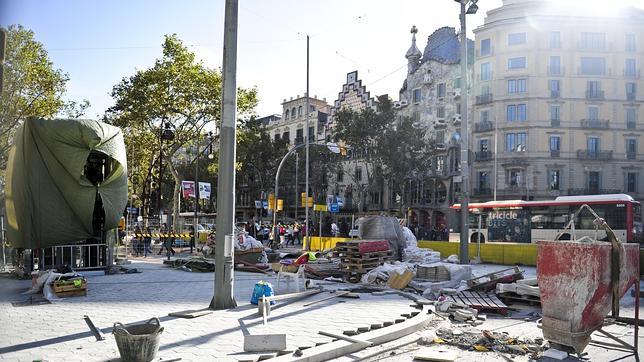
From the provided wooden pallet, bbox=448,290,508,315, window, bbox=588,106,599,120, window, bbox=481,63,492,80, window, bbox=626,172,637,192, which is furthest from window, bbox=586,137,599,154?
wooden pallet, bbox=448,290,508,315

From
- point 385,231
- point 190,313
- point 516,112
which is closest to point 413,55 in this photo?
point 516,112

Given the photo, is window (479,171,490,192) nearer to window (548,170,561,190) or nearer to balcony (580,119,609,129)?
window (548,170,561,190)

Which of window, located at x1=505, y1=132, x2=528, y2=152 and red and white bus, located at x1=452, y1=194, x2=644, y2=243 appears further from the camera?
window, located at x1=505, y1=132, x2=528, y2=152

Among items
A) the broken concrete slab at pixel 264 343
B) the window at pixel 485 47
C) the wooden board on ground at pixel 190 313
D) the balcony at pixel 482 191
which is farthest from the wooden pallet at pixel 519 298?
the window at pixel 485 47

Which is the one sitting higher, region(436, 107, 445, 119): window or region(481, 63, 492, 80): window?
region(481, 63, 492, 80): window

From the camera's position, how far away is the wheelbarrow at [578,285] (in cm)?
614

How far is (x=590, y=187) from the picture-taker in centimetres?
5181

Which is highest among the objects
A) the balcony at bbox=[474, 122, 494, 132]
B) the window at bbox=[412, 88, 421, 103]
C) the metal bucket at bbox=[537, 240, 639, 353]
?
the window at bbox=[412, 88, 421, 103]

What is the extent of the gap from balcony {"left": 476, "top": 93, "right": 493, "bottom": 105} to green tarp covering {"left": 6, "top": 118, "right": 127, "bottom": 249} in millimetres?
47855

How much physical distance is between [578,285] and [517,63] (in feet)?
173

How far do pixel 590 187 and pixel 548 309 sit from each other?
169ft

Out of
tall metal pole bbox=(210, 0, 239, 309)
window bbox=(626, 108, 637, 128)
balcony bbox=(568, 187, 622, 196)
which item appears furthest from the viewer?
window bbox=(626, 108, 637, 128)

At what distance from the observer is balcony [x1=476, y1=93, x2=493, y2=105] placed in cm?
5447

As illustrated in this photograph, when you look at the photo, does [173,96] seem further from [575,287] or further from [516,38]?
[516,38]
